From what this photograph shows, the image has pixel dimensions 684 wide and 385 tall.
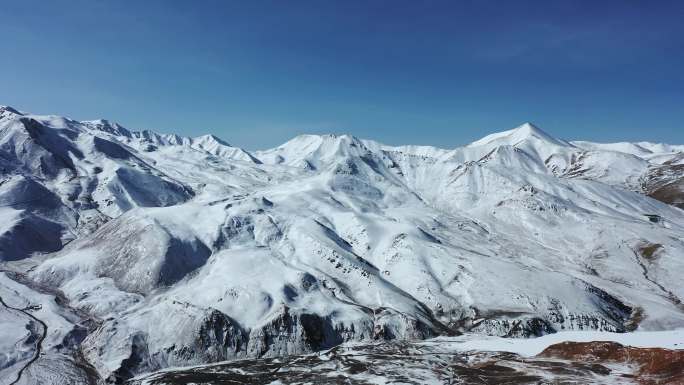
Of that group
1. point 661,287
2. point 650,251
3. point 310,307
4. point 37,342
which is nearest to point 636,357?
point 310,307

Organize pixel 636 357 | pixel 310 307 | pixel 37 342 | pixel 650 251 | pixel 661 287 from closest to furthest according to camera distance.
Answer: pixel 636 357 < pixel 37 342 < pixel 310 307 < pixel 661 287 < pixel 650 251

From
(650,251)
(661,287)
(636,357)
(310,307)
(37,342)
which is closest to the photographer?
(636,357)

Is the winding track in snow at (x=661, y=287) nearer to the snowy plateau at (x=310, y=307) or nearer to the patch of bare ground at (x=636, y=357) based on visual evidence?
the snowy plateau at (x=310, y=307)

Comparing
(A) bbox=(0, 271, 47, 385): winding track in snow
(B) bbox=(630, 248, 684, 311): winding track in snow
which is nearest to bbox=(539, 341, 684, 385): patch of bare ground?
(B) bbox=(630, 248, 684, 311): winding track in snow

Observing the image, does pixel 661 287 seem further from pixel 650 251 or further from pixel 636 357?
pixel 636 357

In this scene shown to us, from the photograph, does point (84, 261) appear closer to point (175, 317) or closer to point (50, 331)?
point (50, 331)

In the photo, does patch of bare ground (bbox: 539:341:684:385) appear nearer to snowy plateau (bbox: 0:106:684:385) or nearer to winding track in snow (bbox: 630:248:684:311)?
snowy plateau (bbox: 0:106:684:385)

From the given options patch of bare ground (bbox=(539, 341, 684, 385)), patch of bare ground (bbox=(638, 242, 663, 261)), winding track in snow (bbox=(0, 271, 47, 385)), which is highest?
patch of bare ground (bbox=(638, 242, 663, 261))

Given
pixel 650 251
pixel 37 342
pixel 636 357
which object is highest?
pixel 650 251
